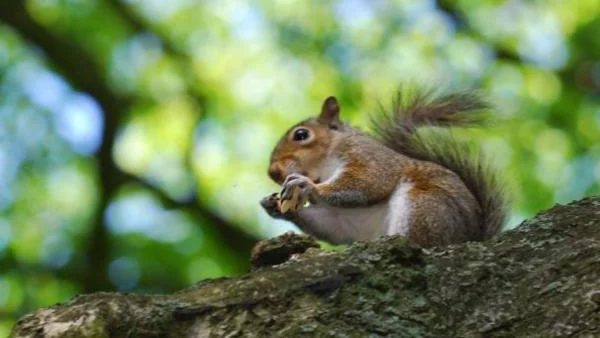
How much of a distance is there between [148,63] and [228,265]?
181 cm

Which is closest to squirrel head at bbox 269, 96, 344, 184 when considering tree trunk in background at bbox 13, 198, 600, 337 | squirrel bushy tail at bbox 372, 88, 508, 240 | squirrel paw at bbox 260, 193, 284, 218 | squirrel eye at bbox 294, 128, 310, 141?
squirrel eye at bbox 294, 128, 310, 141

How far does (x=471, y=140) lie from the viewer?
349 cm

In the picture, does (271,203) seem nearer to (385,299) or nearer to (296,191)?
(296,191)

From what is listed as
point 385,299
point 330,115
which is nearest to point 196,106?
point 330,115

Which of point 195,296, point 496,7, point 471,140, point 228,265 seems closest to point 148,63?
point 228,265

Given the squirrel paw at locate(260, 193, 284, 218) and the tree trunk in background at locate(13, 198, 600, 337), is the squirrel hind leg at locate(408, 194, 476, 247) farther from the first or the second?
the tree trunk in background at locate(13, 198, 600, 337)

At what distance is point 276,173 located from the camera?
11.5ft

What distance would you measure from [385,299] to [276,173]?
1460mm

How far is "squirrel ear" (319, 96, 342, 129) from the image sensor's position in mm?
3803

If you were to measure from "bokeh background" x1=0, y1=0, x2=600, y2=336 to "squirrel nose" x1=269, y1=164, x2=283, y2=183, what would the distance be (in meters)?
2.46

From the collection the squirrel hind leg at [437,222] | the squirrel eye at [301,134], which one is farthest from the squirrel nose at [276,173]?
the squirrel hind leg at [437,222]

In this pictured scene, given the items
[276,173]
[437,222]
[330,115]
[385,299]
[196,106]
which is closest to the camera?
[385,299]

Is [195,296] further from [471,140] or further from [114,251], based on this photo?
[114,251]

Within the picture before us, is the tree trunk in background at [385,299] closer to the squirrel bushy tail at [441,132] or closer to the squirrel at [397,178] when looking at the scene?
the squirrel at [397,178]
